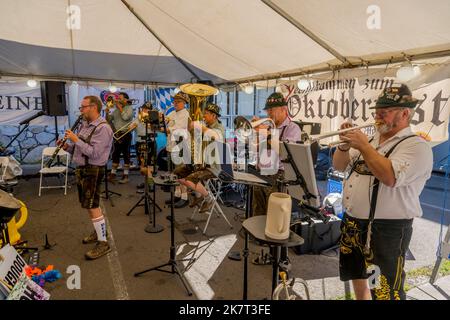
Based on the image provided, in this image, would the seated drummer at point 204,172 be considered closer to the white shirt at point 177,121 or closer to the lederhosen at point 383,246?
the white shirt at point 177,121

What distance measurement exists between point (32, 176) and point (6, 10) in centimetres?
458

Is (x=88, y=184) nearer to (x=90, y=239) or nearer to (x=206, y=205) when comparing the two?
(x=90, y=239)

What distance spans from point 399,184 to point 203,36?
3.88 m

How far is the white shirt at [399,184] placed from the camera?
1.73 meters

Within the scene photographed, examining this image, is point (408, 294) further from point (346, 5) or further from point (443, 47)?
point (346, 5)

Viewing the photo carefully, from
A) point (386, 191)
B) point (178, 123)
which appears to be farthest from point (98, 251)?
point (386, 191)

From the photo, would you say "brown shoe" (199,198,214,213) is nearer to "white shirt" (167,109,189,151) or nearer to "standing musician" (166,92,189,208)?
"standing musician" (166,92,189,208)

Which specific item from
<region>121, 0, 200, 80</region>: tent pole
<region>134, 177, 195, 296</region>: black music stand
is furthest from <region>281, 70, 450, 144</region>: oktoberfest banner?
<region>134, 177, 195, 296</region>: black music stand

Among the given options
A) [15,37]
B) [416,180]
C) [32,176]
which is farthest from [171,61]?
[416,180]

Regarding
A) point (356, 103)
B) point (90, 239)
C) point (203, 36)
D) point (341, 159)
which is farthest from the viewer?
point (203, 36)

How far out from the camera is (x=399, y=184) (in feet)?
5.64

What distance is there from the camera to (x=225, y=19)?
3.75 metres

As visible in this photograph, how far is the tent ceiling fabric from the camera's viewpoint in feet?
8.68

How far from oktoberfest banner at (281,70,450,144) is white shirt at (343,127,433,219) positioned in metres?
1.55
